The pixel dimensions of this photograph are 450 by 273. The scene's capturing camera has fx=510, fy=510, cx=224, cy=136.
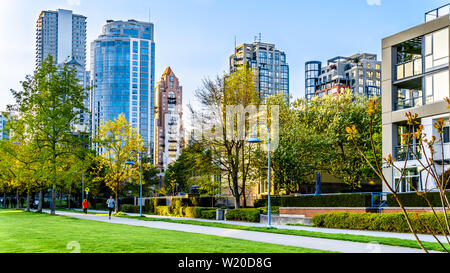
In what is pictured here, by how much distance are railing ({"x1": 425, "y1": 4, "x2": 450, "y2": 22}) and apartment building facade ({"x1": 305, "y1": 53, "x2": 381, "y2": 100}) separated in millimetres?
133201

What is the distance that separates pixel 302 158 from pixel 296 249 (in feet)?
98.0

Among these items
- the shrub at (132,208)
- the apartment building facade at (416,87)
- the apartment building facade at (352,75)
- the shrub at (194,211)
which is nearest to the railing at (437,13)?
the apartment building facade at (416,87)

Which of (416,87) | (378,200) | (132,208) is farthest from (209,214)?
(132,208)

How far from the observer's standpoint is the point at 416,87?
3341 cm

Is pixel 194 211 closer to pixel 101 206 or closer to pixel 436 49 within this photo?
pixel 436 49

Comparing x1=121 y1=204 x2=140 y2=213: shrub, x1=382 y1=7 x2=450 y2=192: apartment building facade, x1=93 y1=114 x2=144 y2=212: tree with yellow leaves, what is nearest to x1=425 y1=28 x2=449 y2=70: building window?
x1=382 y1=7 x2=450 y2=192: apartment building facade

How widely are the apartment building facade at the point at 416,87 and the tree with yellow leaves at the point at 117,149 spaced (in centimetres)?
2393

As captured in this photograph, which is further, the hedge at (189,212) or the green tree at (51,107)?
the green tree at (51,107)

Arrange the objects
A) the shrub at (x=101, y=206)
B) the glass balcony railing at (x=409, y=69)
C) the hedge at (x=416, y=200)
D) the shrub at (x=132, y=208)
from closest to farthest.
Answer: the hedge at (x=416, y=200)
the glass balcony railing at (x=409, y=69)
the shrub at (x=132, y=208)
the shrub at (x=101, y=206)

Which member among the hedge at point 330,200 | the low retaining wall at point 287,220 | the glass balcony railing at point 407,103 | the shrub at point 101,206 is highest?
the glass balcony railing at point 407,103

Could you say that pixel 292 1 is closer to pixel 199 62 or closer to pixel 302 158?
pixel 302 158

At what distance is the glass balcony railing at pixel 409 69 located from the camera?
3122 cm

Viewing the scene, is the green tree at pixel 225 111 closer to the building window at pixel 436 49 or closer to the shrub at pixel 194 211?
the shrub at pixel 194 211

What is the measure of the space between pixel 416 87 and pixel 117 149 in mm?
27307
